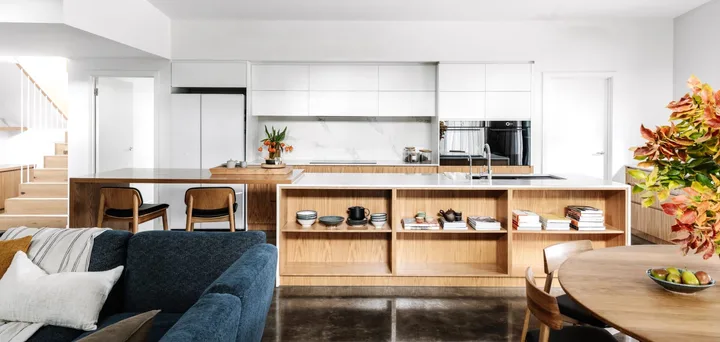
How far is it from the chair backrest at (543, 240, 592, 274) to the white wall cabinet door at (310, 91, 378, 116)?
4.11 m

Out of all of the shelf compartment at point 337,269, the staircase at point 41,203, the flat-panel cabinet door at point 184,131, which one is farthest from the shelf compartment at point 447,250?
the staircase at point 41,203

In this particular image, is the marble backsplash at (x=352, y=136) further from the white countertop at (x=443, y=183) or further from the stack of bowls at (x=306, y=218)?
the stack of bowls at (x=306, y=218)

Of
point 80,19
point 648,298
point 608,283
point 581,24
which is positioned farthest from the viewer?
point 581,24

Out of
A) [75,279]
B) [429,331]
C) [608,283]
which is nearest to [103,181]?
[75,279]

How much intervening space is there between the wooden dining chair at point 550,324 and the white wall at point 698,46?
185 inches

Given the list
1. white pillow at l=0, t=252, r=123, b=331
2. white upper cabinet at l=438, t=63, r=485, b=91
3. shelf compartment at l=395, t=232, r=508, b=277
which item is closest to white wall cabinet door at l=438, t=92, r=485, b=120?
white upper cabinet at l=438, t=63, r=485, b=91

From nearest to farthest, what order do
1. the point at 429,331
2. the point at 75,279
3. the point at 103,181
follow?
the point at 75,279, the point at 429,331, the point at 103,181

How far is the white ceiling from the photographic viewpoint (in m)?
5.39

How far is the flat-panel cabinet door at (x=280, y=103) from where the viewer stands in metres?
6.30

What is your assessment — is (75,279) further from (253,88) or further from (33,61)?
(33,61)

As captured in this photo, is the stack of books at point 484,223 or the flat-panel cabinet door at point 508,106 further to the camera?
the flat-panel cabinet door at point 508,106

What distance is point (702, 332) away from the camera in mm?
1317

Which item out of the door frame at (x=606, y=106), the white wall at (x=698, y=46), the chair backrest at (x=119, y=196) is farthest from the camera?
the door frame at (x=606, y=106)

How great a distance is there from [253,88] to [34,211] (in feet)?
10.8
